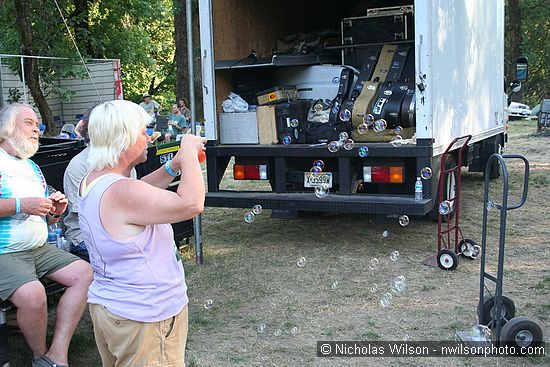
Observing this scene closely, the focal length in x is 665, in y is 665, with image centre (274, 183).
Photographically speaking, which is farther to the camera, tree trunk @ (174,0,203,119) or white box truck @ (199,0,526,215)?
tree trunk @ (174,0,203,119)

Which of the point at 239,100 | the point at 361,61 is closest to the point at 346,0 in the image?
the point at 361,61

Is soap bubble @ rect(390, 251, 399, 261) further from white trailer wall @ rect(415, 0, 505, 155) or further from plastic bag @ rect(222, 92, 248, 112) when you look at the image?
plastic bag @ rect(222, 92, 248, 112)

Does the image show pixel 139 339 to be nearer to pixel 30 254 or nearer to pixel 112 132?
pixel 112 132

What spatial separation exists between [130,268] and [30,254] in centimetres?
161

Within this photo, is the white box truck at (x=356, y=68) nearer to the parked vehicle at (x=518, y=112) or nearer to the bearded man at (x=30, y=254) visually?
the bearded man at (x=30, y=254)

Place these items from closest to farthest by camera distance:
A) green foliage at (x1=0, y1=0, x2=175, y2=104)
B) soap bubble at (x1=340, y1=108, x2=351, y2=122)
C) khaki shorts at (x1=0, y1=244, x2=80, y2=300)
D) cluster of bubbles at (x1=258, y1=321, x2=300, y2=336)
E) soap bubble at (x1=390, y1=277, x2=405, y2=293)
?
khaki shorts at (x1=0, y1=244, x2=80, y2=300) < cluster of bubbles at (x1=258, y1=321, x2=300, y2=336) < soap bubble at (x1=390, y1=277, x2=405, y2=293) < soap bubble at (x1=340, y1=108, x2=351, y2=122) < green foliage at (x1=0, y1=0, x2=175, y2=104)

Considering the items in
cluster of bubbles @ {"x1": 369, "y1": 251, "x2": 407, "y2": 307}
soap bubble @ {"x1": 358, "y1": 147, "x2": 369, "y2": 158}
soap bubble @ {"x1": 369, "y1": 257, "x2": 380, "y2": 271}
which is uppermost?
soap bubble @ {"x1": 358, "y1": 147, "x2": 369, "y2": 158}

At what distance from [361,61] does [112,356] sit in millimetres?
5636

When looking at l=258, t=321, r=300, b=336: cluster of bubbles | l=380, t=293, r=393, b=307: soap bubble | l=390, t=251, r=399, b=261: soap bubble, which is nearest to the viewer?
l=258, t=321, r=300, b=336: cluster of bubbles

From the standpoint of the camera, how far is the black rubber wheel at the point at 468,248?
5949mm

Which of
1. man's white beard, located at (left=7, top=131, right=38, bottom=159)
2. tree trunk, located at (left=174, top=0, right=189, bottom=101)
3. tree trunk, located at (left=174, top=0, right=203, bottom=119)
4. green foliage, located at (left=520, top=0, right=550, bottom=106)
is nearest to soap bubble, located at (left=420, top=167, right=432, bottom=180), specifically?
man's white beard, located at (left=7, top=131, right=38, bottom=159)

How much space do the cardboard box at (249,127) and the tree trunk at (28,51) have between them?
11.1 metres

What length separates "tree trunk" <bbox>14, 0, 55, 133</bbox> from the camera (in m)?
16.1

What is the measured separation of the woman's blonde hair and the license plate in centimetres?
400
